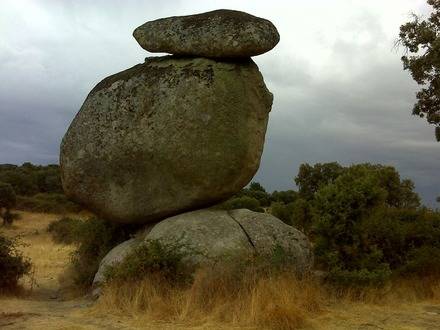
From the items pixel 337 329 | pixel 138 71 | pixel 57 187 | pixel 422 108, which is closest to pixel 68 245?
pixel 138 71

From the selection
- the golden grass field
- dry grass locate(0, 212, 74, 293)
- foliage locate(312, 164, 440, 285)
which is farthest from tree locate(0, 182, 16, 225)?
foliage locate(312, 164, 440, 285)

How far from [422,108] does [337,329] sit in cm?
1102

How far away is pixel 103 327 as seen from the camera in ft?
27.4

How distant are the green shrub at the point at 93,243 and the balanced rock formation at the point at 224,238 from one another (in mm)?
1238

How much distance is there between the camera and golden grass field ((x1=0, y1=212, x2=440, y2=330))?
27.5 ft

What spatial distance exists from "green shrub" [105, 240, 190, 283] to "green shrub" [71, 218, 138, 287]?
7.98 feet

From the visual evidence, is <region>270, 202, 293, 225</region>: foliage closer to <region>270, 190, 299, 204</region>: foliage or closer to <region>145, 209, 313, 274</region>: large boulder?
<region>145, 209, 313, 274</region>: large boulder

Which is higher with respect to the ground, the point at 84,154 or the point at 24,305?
the point at 84,154

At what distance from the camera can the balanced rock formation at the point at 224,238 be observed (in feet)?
34.0

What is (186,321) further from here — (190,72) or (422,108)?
(422,108)

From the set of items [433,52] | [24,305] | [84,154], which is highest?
[433,52]

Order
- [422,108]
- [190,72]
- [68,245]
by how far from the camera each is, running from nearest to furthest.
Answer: [190,72], [422,108], [68,245]

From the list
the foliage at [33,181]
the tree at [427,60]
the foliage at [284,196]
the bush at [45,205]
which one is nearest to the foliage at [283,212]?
the tree at [427,60]

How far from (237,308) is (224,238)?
227cm
